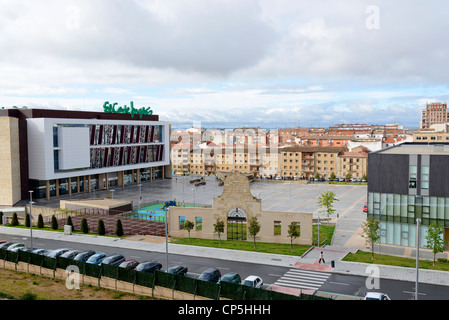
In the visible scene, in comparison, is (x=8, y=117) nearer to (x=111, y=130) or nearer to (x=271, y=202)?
(x=111, y=130)

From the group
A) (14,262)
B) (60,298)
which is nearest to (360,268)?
(60,298)

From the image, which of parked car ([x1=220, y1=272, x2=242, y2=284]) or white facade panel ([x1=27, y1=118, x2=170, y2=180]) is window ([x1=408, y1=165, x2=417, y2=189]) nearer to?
parked car ([x1=220, y1=272, x2=242, y2=284])

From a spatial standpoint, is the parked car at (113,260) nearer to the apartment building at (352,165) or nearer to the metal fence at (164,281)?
the metal fence at (164,281)

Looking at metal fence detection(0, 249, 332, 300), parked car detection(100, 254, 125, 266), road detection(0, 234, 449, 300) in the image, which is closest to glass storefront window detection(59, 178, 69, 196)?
road detection(0, 234, 449, 300)

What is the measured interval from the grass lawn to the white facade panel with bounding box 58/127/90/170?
7134 centimetres

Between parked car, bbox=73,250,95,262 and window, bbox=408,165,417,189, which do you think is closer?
parked car, bbox=73,250,95,262

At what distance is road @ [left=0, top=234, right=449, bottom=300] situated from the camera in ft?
115

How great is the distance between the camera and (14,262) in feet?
134

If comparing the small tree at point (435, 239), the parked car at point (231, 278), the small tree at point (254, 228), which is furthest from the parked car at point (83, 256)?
the small tree at point (435, 239)

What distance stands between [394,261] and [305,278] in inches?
452

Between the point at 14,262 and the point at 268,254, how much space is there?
26124mm

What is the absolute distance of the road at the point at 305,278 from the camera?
35.1 m

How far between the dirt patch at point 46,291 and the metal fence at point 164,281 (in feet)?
3.75

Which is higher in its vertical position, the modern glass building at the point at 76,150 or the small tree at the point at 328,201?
the modern glass building at the point at 76,150
